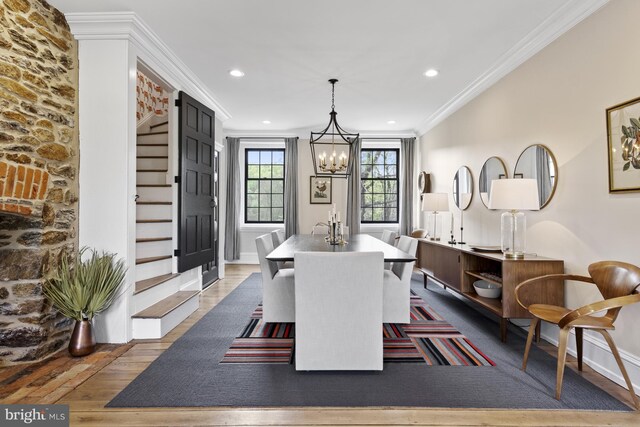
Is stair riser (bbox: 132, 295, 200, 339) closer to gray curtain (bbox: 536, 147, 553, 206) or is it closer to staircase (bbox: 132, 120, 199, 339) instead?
staircase (bbox: 132, 120, 199, 339)

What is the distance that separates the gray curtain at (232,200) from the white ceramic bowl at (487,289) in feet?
15.4

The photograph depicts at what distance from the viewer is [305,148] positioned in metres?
6.59

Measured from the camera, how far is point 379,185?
6.81m

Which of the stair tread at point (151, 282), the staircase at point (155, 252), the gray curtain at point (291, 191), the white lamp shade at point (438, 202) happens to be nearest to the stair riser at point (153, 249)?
the staircase at point (155, 252)

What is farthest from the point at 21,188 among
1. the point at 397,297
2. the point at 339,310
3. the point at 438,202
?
the point at 438,202

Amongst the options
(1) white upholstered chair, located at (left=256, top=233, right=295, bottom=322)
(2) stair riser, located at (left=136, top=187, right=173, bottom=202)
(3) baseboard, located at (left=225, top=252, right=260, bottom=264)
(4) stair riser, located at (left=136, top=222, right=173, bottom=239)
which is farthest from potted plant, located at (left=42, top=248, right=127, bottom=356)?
(3) baseboard, located at (left=225, top=252, right=260, bottom=264)

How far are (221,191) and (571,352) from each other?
16.2 ft

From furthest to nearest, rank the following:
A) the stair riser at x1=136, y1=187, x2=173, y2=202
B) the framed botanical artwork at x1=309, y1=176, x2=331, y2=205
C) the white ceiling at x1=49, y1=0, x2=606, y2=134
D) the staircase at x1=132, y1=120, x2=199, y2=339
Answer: the framed botanical artwork at x1=309, y1=176, x2=331, y2=205 → the stair riser at x1=136, y1=187, x2=173, y2=202 → the staircase at x1=132, y1=120, x2=199, y2=339 → the white ceiling at x1=49, y1=0, x2=606, y2=134

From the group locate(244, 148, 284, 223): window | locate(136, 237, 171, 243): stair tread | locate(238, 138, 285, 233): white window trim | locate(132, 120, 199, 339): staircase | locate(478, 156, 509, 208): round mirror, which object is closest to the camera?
locate(132, 120, 199, 339): staircase

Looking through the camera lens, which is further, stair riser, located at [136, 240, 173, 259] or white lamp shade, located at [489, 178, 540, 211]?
stair riser, located at [136, 240, 173, 259]

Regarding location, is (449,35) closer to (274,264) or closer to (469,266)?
(469,266)

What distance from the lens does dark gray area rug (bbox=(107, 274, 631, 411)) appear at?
1.91m

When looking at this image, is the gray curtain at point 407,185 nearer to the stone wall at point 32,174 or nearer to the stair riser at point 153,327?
the stair riser at point 153,327

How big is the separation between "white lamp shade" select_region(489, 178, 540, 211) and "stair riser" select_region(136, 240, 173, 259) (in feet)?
10.8
